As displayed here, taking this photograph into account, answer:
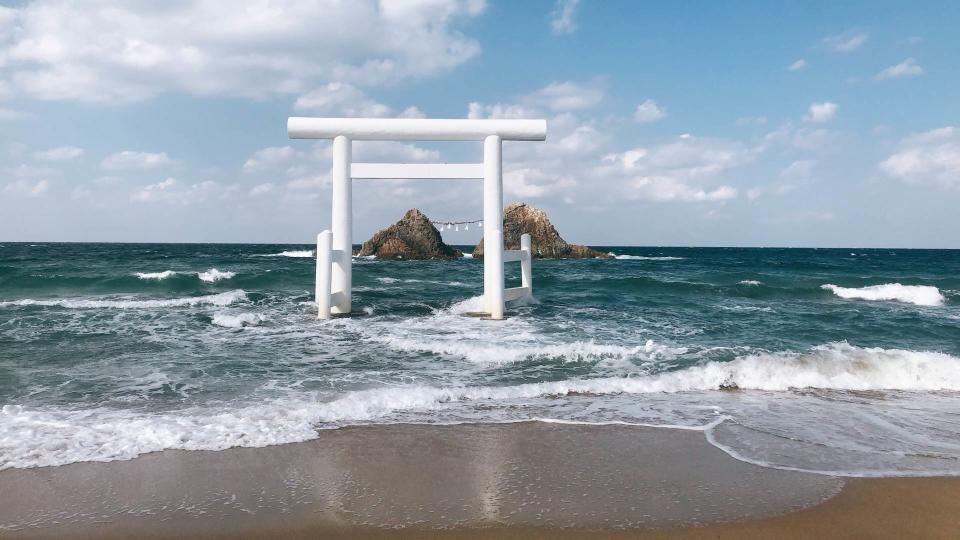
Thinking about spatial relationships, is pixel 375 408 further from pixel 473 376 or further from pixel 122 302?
pixel 122 302

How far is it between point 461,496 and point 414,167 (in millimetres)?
8234

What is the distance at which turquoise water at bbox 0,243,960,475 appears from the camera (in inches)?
175

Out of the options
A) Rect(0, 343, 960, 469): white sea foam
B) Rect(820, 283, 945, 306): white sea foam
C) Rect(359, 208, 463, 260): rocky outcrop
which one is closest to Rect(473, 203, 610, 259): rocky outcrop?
Rect(359, 208, 463, 260): rocky outcrop

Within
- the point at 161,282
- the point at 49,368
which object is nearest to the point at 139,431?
the point at 49,368

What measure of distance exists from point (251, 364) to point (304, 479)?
390cm

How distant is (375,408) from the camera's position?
5305 millimetres

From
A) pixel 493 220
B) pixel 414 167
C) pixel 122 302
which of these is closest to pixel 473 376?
pixel 493 220

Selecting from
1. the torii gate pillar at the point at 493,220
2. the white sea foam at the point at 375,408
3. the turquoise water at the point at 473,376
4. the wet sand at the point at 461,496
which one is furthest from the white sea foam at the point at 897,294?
the wet sand at the point at 461,496

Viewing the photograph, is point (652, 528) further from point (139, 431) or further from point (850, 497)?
point (139, 431)

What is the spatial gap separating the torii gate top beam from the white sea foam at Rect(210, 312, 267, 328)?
3.43m

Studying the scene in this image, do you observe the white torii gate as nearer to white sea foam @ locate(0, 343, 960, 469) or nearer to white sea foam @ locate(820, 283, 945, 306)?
white sea foam @ locate(0, 343, 960, 469)

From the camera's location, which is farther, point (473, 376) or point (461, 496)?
point (473, 376)

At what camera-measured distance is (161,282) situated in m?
18.1

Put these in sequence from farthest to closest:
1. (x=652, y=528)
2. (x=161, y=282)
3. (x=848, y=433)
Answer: (x=161, y=282)
(x=848, y=433)
(x=652, y=528)
